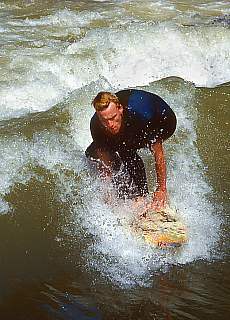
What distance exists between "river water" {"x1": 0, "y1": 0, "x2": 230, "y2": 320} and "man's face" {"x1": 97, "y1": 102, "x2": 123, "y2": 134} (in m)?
0.93

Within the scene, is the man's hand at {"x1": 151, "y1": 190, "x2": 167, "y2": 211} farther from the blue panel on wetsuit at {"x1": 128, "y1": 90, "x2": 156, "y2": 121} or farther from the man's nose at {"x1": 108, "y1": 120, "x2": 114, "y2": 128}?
the man's nose at {"x1": 108, "y1": 120, "x2": 114, "y2": 128}

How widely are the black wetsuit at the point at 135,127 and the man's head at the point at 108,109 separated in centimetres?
13

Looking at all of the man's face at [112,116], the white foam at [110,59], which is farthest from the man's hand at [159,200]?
the white foam at [110,59]

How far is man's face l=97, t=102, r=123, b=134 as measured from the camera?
3.99 metres

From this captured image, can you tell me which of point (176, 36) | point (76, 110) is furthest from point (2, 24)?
point (76, 110)

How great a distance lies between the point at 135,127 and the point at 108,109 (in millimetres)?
419

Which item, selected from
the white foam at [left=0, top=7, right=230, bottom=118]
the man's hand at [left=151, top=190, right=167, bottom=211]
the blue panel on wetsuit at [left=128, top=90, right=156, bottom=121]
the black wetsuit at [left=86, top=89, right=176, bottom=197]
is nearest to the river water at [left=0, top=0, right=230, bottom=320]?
the white foam at [left=0, top=7, right=230, bottom=118]

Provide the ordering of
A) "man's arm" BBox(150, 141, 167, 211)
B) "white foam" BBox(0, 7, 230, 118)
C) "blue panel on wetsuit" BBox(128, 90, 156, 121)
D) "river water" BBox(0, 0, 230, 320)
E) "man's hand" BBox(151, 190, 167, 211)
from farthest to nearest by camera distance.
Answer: "white foam" BBox(0, 7, 230, 118) → "man's hand" BBox(151, 190, 167, 211) → "man's arm" BBox(150, 141, 167, 211) → "blue panel on wetsuit" BBox(128, 90, 156, 121) → "river water" BBox(0, 0, 230, 320)

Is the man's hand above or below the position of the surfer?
below

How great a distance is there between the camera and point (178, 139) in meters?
6.34

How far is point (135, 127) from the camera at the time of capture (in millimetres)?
4332

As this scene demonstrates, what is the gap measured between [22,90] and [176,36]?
11.3ft

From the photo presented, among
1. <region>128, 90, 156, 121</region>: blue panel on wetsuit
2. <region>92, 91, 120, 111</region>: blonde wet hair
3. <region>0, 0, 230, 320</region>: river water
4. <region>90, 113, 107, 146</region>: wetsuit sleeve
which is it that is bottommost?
<region>0, 0, 230, 320</region>: river water

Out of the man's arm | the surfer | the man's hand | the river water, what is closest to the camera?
the river water
